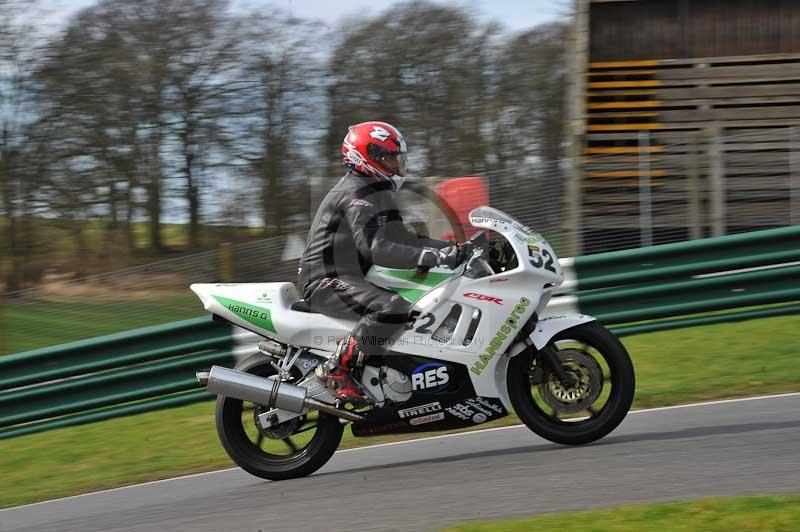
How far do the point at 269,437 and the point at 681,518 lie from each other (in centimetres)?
264

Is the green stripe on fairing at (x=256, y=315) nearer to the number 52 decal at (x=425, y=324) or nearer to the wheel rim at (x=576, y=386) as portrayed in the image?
the number 52 decal at (x=425, y=324)

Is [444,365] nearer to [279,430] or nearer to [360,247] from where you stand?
[360,247]

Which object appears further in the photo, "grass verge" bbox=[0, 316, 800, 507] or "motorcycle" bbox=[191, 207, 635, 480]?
"grass verge" bbox=[0, 316, 800, 507]

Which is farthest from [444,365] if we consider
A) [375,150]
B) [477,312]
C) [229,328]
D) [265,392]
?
[229,328]

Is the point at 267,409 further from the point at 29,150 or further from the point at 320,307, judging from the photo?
the point at 29,150

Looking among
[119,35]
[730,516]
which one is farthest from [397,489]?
[119,35]

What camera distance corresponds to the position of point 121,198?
1794 cm

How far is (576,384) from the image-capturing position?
562 centimetres

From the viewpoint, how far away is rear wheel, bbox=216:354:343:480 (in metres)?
6.04

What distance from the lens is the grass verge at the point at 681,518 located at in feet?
13.5

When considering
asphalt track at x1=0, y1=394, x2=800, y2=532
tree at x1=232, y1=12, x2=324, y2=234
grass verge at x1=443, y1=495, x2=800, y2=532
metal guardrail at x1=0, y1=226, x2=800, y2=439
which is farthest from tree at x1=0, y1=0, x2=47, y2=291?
grass verge at x1=443, y1=495, x2=800, y2=532

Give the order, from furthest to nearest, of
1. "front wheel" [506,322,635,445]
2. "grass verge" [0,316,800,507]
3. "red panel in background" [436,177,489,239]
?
1. "red panel in background" [436,177,489,239]
2. "grass verge" [0,316,800,507]
3. "front wheel" [506,322,635,445]

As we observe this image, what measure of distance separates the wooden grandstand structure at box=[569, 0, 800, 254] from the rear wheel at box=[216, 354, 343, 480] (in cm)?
486

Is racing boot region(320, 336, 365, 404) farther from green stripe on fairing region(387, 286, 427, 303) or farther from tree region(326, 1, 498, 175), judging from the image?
tree region(326, 1, 498, 175)
